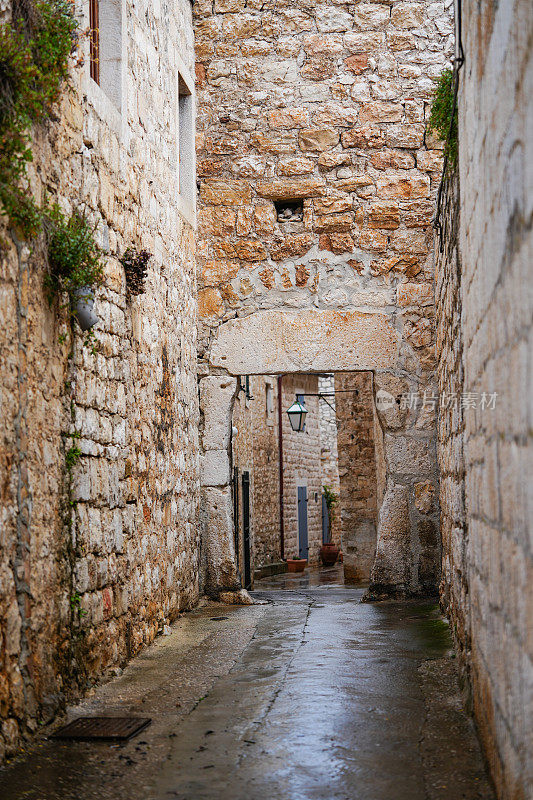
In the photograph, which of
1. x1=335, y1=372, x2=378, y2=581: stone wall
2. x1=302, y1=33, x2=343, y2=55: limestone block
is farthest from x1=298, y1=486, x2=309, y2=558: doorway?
x1=302, y1=33, x2=343, y2=55: limestone block

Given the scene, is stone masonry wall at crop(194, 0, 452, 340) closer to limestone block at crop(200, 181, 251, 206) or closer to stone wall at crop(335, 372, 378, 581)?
limestone block at crop(200, 181, 251, 206)

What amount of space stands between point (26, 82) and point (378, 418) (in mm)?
4461

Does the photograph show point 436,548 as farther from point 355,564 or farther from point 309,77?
point 355,564

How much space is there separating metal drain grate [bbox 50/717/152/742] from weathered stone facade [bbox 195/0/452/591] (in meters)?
3.46

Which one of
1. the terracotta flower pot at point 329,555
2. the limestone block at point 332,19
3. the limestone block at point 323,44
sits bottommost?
the terracotta flower pot at point 329,555

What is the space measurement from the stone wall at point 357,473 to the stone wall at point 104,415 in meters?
5.04

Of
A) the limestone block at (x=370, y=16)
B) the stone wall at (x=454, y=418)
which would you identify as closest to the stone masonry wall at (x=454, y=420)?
the stone wall at (x=454, y=418)

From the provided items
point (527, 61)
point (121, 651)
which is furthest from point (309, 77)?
point (527, 61)

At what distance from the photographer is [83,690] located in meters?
3.98

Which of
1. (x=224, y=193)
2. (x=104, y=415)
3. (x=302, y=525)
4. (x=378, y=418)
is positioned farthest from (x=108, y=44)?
(x=302, y=525)

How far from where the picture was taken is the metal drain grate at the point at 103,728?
3.38 m

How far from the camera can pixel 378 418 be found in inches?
283

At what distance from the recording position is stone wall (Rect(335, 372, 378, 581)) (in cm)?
1156

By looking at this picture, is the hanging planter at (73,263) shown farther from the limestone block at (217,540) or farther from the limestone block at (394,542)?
the limestone block at (394,542)
